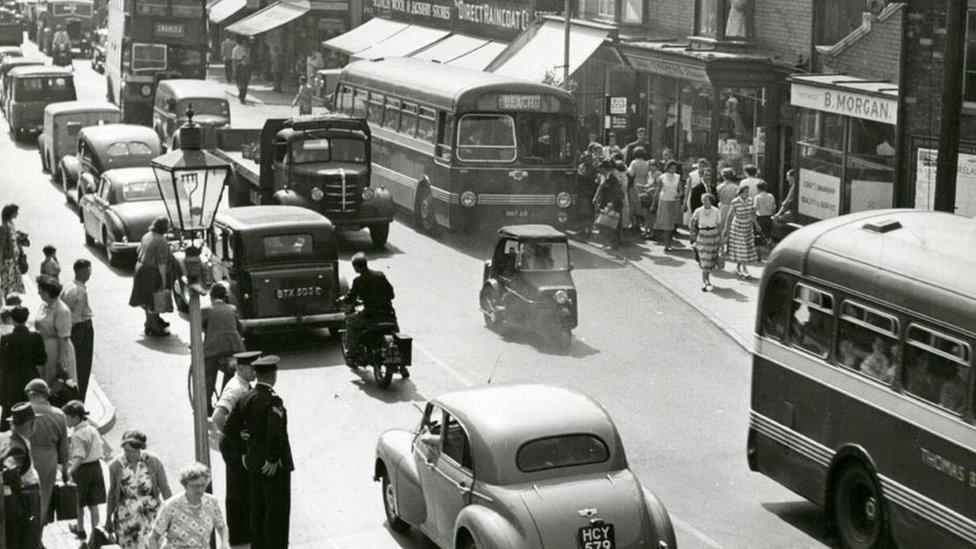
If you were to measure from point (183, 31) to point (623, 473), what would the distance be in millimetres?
36465

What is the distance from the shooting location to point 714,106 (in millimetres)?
32062

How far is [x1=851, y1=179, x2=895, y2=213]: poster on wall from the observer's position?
26.5 meters

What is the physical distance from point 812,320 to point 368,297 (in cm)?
665

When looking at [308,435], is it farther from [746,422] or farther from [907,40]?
[907,40]

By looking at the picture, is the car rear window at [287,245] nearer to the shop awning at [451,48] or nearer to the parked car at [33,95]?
the shop awning at [451,48]

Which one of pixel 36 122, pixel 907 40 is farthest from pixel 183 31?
pixel 907 40

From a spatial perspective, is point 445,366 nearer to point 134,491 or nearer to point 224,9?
point 134,491

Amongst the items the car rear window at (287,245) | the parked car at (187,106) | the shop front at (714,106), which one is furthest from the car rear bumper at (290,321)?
the parked car at (187,106)

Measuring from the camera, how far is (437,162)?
97.2 ft

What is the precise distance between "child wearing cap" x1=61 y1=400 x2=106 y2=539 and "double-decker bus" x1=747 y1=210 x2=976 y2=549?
6.15 meters

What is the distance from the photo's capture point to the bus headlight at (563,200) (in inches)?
1136

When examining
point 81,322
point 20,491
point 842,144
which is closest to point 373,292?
point 81,322

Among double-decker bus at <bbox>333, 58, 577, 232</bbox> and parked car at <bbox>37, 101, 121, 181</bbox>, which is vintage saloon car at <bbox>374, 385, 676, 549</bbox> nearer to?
double-decker bus at <bbox>333, 58, 577, 232</bbox>

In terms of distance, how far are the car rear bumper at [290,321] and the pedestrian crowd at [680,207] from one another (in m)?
6.65
